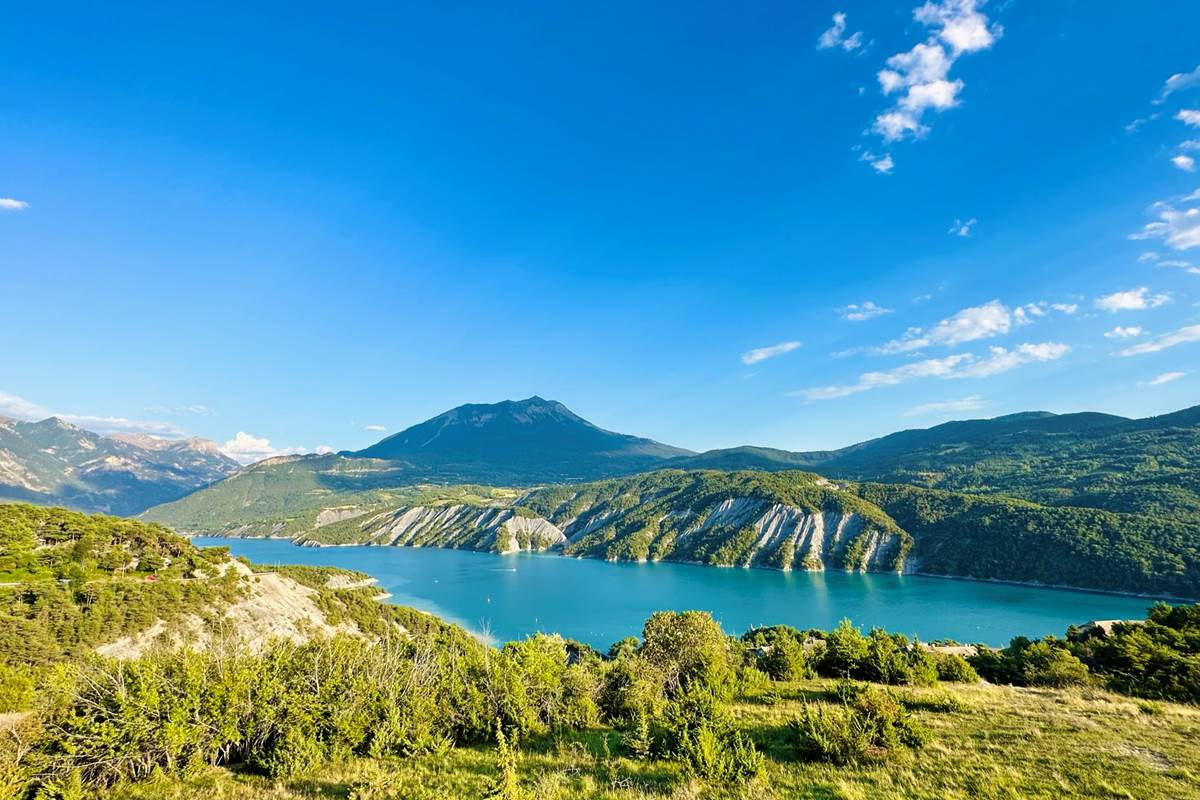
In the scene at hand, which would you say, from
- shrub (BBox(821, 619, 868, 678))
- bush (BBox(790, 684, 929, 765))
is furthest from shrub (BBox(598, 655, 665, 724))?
shrub (BBox(821, 619, 868, 678))

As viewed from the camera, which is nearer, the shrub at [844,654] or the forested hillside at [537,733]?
the forested hillside at [537,733]

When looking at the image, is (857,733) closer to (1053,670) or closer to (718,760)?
(718,760)

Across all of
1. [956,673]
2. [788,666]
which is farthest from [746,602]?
[956,673]

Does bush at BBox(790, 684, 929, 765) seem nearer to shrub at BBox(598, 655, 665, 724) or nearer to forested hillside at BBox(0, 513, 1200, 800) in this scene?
forested hillside at BBox(0, 513, 1200, 800)

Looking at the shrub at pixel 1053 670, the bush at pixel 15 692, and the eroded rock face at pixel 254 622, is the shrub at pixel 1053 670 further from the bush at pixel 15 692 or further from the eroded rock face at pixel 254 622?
the bush at pixel 15 692

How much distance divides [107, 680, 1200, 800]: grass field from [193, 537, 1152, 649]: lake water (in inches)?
3413

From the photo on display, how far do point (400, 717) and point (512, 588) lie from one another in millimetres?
157354

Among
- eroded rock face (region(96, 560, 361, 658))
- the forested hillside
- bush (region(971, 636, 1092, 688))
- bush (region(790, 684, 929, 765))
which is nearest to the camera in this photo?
the forested hillside

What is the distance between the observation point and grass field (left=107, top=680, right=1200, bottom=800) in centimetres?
1099

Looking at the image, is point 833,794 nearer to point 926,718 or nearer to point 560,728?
point 926,718

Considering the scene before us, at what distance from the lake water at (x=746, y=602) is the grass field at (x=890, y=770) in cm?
8668

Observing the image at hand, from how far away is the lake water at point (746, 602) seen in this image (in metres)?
109

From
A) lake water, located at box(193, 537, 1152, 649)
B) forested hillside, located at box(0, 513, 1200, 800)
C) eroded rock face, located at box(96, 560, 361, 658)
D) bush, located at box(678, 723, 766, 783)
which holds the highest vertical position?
bush, located at box(678, 723, 766, 783)

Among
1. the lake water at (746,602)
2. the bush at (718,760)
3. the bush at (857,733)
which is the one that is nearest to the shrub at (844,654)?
the bush at (857,733)
